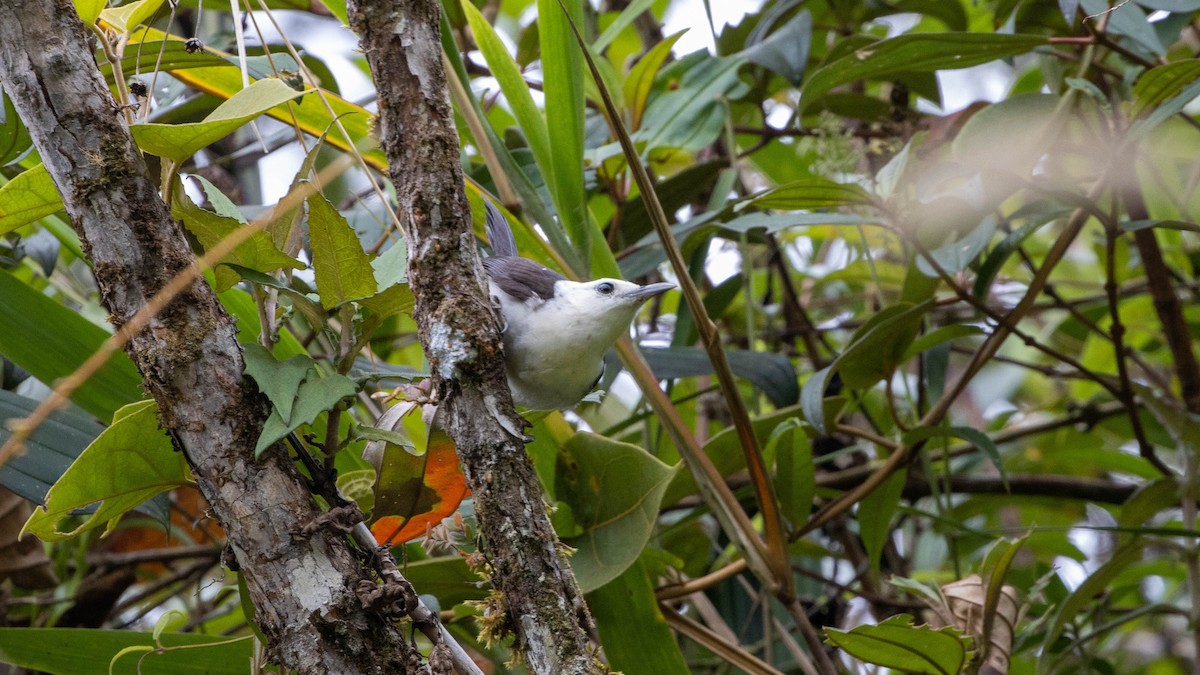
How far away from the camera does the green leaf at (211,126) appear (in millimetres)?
934

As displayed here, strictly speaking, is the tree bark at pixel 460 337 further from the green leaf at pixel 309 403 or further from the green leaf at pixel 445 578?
the green leaf at pixel 445 578

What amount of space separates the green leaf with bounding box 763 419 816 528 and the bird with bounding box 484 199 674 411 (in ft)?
1.23

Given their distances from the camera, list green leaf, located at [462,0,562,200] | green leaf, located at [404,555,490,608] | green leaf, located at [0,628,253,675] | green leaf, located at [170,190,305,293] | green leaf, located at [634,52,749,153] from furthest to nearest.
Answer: green leaf, located at [634,52,749,153]
green leaf, located at [462,0,562,200]
green leaf, located at [404,555,490,608]
green leaf, located at [0,628,253,675]
green leaf, located at [170,190,305,293]

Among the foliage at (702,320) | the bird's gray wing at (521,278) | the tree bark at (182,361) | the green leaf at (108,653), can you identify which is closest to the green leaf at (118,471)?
the foliage at (702,320)

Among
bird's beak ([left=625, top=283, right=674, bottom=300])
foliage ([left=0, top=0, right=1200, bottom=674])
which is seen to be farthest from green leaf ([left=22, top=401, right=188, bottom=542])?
bird's beak ([left=625, top=283, right=674, bottom=300])

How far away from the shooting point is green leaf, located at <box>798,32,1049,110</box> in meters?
1.75

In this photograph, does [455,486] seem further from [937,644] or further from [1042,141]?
[1042,141]

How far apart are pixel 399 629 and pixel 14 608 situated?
1.43 m

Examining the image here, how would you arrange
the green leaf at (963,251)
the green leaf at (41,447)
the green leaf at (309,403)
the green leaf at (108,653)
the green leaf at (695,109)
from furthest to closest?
1. the green leaf at (695,109)
2. the green leaf at (963,251)
3. the green leaf at (108,653)
4. the green leaf at (41,447)
5. the green leaf at (309,403)

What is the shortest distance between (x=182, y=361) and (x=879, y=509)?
1409 millimetres

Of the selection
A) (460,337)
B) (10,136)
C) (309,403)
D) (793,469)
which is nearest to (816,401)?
(793,469)

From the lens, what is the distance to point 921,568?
2.61m

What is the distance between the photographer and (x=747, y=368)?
1904 millimetres

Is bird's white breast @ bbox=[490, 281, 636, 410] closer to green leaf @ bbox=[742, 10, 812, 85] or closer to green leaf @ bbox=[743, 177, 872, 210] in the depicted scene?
green leaf @ bbox=[743, 177, 872, 210]
